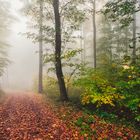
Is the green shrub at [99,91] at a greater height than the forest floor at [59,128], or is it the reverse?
the green shrub at [99,91]

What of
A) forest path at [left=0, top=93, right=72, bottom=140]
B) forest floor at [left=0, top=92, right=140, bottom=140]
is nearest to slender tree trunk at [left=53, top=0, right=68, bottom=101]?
forest path at [left=0, top=93, right=72, bottom=140]

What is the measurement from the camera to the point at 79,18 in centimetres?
1606

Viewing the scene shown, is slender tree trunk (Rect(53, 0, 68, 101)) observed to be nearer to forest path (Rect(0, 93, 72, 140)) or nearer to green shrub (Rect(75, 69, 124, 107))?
forest path (Rect(0, 93, 72, 140))

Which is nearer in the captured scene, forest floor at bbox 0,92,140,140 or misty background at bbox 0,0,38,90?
forest floor at bbox 0,92,140,140

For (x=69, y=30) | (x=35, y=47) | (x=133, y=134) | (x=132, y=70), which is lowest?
(x=133, y=134)

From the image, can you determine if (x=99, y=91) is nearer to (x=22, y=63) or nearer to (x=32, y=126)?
(x=32, y=126)

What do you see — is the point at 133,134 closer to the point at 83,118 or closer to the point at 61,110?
the point at 83,118

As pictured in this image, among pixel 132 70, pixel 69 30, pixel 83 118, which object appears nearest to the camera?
pixel 132 70

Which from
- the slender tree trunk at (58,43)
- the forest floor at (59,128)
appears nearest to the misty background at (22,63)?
the slender tree trunk at (58,43)

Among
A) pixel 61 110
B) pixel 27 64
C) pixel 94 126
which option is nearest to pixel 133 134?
pixel 94 126

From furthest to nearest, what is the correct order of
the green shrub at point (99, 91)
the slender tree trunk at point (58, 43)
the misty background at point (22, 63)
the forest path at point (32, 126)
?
the misty background at point (22, 63), the slender tree trunk at point (58, 43), the green shrub at point (99, 91), the forest path at point (32, 126)

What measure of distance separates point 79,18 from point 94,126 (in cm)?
856

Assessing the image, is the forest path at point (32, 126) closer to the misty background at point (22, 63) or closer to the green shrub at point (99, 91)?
the green shrub at point (99, 91)

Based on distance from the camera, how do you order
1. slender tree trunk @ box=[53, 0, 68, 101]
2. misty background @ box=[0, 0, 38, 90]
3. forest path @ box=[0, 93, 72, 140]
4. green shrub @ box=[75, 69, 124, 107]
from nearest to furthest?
1. forest path @ box=[0, 93, 72, 140]
2. green shrub @ box=[75, 69, 124, 107]
3. slender tree trunk @ box=[53, 0, 68, 101]
4. misty background @ box=[0, 0, 38, 90]
